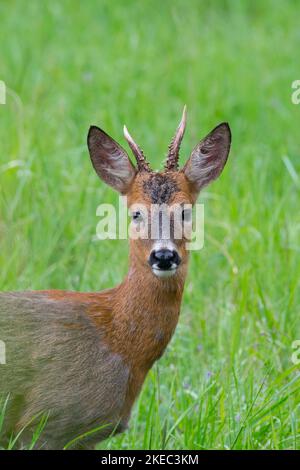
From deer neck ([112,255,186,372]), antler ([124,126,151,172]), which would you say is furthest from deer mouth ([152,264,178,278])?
antler ([124,126,151,172])

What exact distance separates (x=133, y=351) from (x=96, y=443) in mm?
375

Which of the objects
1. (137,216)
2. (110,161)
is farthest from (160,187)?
(110,161)

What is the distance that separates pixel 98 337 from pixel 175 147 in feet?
2.56

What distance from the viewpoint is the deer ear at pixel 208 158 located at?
456cm

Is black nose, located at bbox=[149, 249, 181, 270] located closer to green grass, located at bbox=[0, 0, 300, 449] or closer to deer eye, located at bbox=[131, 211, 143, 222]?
deer eye, located at bbox=[131, 211, 143, 222]

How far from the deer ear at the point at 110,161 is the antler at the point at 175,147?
0.17 m

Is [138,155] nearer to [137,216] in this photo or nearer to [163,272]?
[137,216]

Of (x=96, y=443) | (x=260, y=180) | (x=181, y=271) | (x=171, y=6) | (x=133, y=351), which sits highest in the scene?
(x=171, y=6)

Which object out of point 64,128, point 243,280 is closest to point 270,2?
point 64,128

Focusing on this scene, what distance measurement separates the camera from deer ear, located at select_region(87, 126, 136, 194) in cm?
456

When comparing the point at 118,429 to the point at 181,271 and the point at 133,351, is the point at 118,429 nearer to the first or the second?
the point at 133,351

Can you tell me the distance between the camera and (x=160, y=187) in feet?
14.4

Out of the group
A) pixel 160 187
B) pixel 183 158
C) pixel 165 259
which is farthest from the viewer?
pixel 183 158

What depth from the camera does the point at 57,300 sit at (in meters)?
4.47
